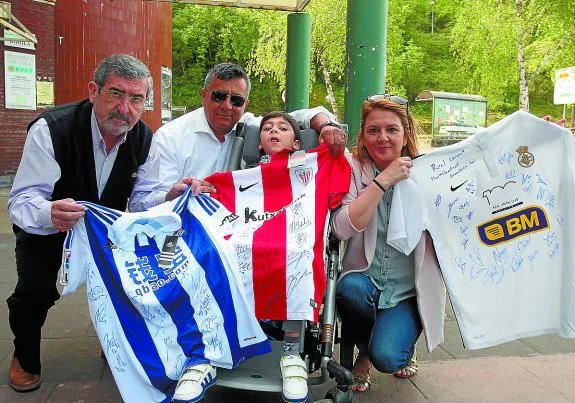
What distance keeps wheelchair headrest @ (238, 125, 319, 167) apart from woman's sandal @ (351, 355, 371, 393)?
1.37 m

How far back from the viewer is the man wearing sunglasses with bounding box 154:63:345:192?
11.9ft

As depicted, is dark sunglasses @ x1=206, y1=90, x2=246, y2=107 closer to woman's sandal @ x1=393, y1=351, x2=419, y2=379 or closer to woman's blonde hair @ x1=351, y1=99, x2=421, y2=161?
woman's blonde hair @ x1=351, y1=99, x2=421, y2=161

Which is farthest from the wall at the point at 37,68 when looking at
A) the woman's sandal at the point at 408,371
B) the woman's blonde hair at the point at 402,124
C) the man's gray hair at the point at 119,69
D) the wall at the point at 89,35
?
the woman's sandal at the point at 408,371

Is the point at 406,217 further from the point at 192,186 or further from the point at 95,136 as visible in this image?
the point at 95,136

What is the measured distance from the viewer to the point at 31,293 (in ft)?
10.6

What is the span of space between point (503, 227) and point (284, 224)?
4.20ft

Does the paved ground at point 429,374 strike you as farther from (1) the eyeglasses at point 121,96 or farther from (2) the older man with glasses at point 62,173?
(1) the eyeglasses at point 121,96

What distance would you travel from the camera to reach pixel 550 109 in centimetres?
3888

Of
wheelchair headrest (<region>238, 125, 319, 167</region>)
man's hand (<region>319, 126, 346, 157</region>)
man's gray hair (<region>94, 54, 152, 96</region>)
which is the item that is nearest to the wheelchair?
man's hand (<region>319, 126, 346, 157</region>)

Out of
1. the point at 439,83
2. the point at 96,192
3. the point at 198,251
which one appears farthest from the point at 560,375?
the point at 439,83

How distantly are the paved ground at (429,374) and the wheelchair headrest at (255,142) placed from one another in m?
1.43

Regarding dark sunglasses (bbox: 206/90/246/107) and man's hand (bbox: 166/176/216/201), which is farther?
dark sunglasses (bbox: 206/90/246/107)

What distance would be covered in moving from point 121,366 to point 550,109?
41.6 metres

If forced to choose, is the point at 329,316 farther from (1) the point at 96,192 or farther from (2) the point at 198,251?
(1) the point at 96,192
